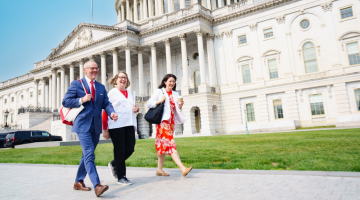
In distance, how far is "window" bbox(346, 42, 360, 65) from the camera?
27.5 metres

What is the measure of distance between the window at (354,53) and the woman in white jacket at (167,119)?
92.6 feet

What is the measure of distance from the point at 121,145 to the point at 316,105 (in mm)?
28574

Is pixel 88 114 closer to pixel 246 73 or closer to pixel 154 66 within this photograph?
pixel 246 73

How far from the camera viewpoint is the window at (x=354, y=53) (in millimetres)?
27469

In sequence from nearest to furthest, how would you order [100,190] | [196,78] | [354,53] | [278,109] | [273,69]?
[100,190], [354,53], [278,109], [273,69], [196,78]

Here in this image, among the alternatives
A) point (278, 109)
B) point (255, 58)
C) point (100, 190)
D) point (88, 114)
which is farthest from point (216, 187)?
point (255, 58)

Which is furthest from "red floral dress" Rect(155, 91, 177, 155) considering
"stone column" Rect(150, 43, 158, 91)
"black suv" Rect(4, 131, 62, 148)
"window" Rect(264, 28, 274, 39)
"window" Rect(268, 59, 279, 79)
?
"stone column" Rect(150, 43, 158, 91)

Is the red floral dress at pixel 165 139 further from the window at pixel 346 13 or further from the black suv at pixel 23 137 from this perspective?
the window at pixel 346 13

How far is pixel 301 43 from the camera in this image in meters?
30.5

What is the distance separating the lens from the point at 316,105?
2891cm

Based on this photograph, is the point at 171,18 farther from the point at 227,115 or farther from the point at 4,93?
the point at 4,93

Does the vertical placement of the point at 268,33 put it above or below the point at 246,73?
above

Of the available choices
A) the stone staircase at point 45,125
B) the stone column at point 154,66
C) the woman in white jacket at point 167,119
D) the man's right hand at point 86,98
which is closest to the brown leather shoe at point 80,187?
the man's right hand at point 86,98

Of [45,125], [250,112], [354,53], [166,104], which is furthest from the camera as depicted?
[45,125]
